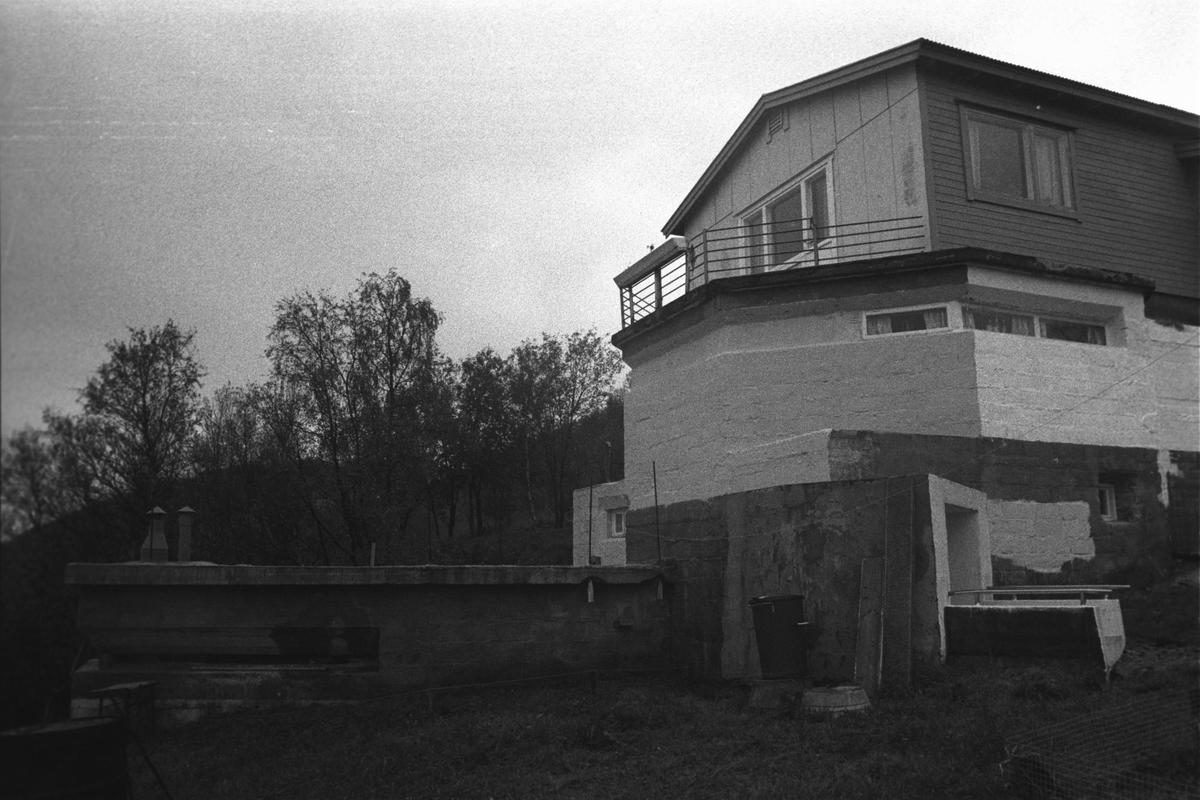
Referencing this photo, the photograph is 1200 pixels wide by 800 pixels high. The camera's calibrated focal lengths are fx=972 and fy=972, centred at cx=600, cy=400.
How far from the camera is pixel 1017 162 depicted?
48.7 feet

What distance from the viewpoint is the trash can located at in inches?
367

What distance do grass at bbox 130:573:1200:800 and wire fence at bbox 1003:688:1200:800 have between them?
0.67 feet

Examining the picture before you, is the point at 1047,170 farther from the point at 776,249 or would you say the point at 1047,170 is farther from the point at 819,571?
the point at 819,571

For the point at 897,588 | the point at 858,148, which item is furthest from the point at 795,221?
the point at 897,588

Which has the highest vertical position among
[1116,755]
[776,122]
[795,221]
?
[776,122]

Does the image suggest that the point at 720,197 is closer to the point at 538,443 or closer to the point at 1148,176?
the point at 1148,176

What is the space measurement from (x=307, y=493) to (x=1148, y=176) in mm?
16782

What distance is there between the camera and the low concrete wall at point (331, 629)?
31.0 ft

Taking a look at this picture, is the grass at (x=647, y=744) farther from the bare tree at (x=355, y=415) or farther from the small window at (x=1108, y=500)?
the bare tree at (x=355, y=415)

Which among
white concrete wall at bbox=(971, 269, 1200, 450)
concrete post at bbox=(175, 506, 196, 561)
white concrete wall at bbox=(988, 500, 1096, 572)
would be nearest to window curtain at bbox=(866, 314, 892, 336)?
white concrete wall at bbox=(971, 269, 1200, 450)

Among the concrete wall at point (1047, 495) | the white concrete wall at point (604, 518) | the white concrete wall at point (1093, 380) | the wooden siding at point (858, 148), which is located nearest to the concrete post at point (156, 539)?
the concrete wall at point (1047, 495)

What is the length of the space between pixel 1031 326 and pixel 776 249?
4674 mm

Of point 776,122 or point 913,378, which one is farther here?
point 776,122

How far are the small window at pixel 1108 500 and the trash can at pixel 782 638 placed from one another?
20.0ft
